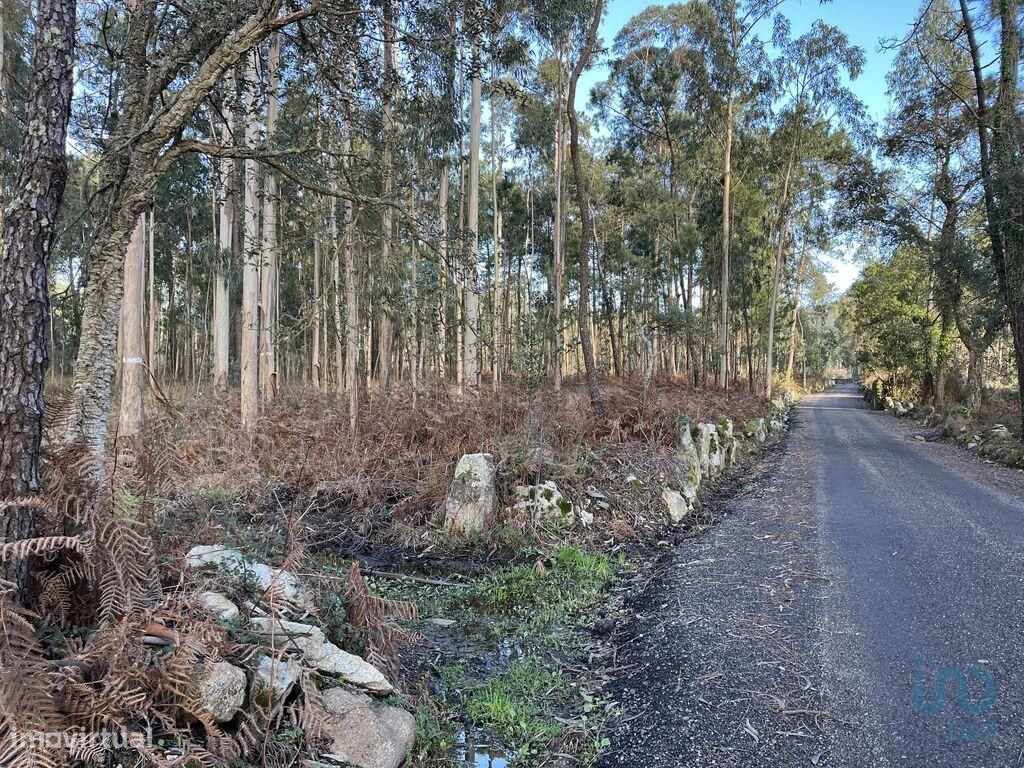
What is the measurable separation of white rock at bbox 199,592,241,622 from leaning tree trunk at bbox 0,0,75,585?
73 cm

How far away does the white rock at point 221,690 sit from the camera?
2.31m

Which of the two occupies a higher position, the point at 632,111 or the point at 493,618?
the point at 632,111

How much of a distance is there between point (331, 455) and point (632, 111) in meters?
18.3

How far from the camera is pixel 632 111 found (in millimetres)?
21281

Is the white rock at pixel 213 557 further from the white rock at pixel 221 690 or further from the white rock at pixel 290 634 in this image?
the white rock at pixel 221 690

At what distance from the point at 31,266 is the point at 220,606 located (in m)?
1.78

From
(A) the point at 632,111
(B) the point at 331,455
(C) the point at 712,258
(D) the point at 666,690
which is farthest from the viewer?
(C) the point at 712,258

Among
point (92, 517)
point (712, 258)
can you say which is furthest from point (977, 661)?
point (712, 258)

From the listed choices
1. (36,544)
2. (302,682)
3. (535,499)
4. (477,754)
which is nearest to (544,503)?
(535,499)

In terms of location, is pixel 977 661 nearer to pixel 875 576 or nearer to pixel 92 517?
pixel 875 576

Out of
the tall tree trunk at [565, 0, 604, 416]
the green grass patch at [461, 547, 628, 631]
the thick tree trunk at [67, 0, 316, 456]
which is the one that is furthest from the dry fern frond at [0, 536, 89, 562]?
the tall tree trunk at [565, 0, 604, 416]

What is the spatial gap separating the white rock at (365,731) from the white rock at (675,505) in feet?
16.8

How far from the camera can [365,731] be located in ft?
8.61

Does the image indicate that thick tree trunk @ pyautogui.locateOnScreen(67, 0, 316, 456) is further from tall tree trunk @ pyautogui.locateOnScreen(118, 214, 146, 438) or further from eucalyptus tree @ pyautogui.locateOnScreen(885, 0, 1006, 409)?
eucalyptus tree @ pyautogui.locateOnScreen(885, 0, 1006, 409)
